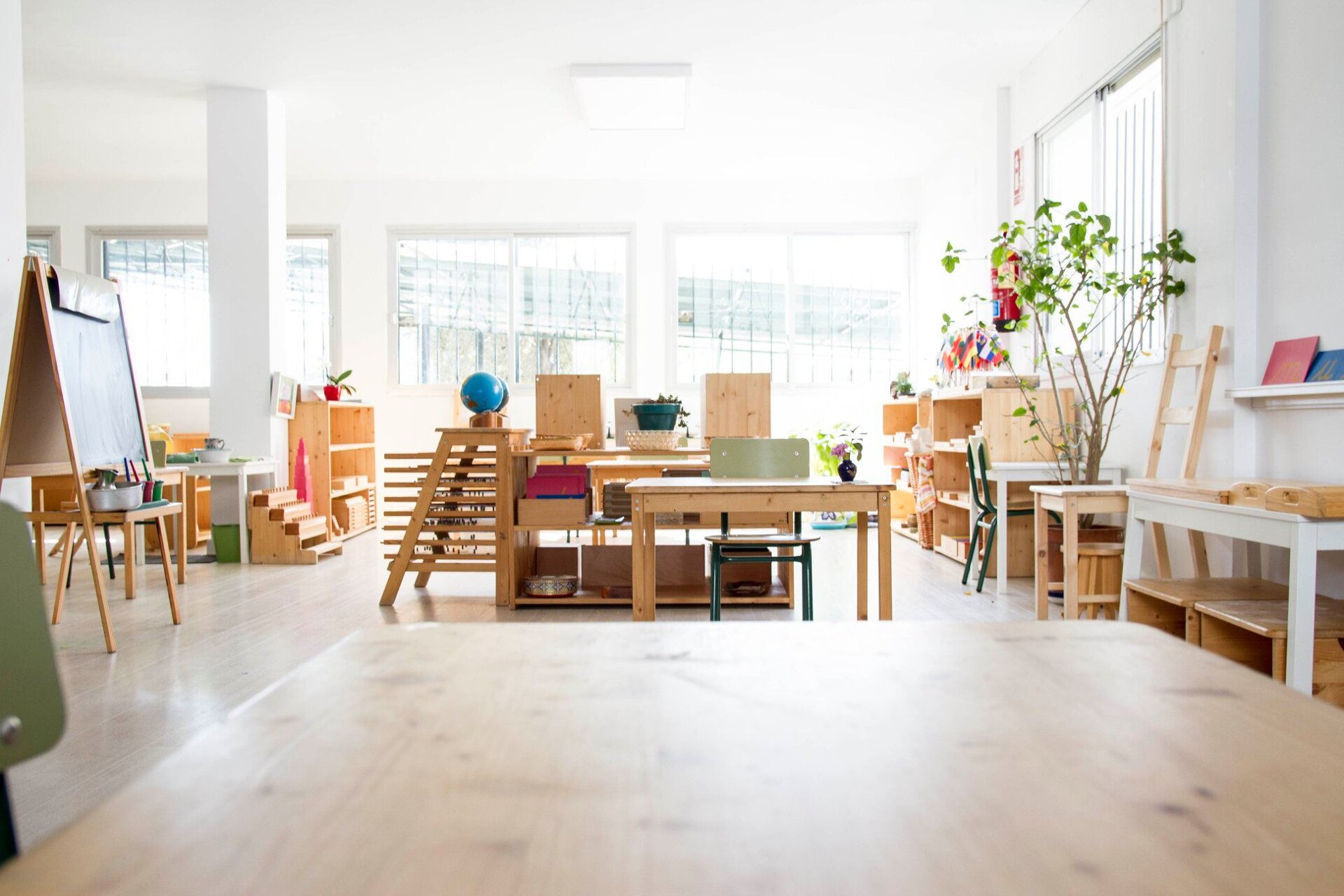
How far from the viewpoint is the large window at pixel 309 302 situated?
8672 millimetres

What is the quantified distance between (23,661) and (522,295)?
798cm

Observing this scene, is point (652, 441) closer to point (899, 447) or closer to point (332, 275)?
point (899, 447)

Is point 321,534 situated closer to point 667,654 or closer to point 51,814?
point 51,814

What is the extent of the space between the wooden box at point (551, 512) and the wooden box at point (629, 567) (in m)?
0.25

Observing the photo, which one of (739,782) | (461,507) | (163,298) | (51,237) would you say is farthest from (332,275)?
(739,782)

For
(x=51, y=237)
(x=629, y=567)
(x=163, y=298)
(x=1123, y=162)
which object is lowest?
(x=629, y=567)

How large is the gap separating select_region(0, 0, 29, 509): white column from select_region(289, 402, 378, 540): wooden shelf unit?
2729mm

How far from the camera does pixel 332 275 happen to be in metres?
8.60

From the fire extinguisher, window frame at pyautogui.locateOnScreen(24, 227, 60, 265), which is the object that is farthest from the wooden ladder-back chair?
window frame at pyautogui.locateOnScreen(24, 227, 60, 265)

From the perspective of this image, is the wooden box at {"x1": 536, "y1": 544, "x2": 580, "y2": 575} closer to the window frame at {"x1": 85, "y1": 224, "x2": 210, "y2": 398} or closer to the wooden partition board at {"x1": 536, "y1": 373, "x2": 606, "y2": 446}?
the wooden partition board at {"x1": 536, "y1": 373, "x2": 606, "y2": 446}

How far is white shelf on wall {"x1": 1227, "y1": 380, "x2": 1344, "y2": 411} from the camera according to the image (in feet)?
9.80

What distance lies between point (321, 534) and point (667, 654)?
6164 mm

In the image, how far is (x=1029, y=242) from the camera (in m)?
5.51

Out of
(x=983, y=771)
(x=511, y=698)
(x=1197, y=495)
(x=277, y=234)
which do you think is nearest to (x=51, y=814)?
(x=511, y=698)
